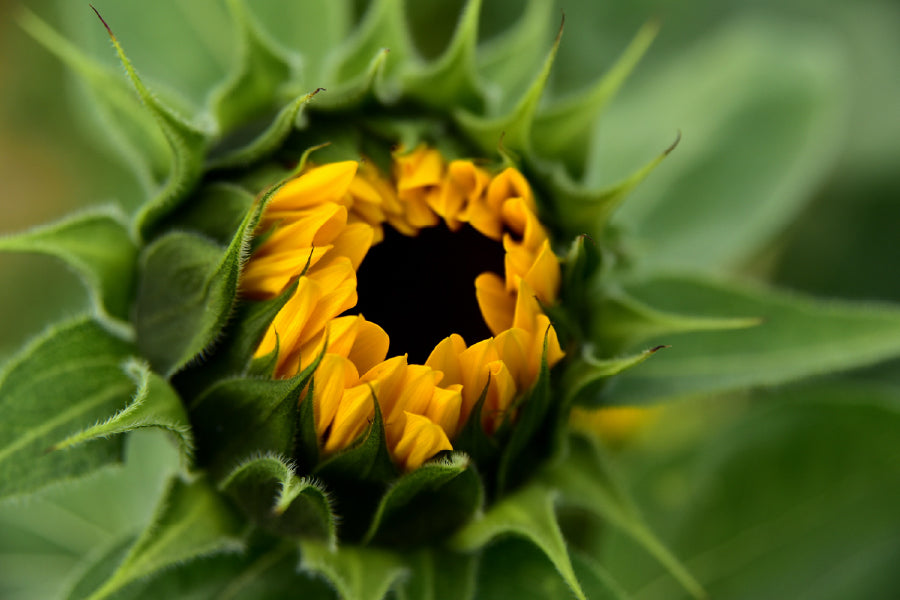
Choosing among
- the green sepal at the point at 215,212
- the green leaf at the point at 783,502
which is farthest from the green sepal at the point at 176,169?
the green leaf at the point at 783,502

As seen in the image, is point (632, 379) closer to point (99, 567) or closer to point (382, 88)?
point (382, 88)

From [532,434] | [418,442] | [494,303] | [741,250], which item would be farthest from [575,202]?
[741,250]

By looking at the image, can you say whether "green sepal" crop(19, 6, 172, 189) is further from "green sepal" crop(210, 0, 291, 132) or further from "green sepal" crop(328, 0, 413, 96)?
"green sepal" crop(328, 0, 413, 96)

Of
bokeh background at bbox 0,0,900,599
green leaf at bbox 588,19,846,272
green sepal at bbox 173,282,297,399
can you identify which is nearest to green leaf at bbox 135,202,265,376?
green sepal at bbox 173,282,297,399

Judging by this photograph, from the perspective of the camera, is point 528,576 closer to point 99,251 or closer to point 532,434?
point 532,434

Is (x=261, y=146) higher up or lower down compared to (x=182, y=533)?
higher up

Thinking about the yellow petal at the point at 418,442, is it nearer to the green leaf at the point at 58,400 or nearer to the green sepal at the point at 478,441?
the green sepal at the point at 478,441
